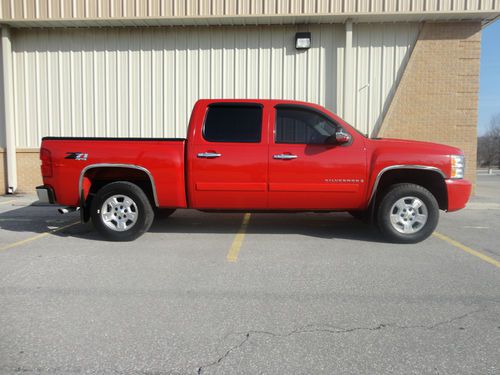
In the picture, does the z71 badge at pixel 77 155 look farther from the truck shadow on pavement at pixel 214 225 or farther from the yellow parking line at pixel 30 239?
the yellow parking line at pixel 30 239

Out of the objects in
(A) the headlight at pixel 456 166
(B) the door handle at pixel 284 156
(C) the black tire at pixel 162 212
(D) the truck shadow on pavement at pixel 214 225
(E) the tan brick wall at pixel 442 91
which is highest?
(E) the tan brick wall at pixel 442 91

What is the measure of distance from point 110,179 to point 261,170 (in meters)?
2.36

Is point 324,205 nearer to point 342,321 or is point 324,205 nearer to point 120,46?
point 342,321

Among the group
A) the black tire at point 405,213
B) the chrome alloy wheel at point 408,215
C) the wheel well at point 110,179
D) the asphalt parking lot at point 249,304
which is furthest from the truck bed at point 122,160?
the chrome alloy wheel at point 408,215

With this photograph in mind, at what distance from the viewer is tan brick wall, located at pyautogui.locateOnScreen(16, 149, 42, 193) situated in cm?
1173

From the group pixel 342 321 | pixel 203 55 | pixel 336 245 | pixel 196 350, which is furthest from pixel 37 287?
pixel 203 55

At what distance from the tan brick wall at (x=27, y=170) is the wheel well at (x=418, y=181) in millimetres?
10054

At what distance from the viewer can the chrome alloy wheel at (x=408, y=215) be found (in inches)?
226

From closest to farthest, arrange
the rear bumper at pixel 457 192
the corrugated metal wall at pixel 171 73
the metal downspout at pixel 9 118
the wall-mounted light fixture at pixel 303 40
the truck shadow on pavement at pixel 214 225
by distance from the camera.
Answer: the rear bumper at pixel 457 192 → the truck shadow on pavement at pixel 214 225 → the wall-mounted light fixture at pixel 303 40 → the corrugated metal wall at pixel 171 73 → the metal downspout at pixel 9 118

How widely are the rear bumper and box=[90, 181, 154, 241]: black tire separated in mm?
4336

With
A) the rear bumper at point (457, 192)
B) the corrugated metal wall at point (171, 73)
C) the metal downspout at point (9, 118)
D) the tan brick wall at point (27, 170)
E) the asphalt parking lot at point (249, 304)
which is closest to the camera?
the asphalt parking lot at point (249, 304)

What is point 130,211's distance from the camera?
5.87m

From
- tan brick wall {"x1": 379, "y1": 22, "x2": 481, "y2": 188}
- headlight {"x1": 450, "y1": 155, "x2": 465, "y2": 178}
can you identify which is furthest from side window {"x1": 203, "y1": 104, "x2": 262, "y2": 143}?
tan brick wall {"x1": 379, "y1": 22, "x2": 481, "y2": 188}

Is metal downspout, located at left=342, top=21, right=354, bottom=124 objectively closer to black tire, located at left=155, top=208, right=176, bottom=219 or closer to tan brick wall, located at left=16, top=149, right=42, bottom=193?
black tire, located at left=155, top=208, right=176, bottom=219
